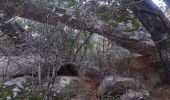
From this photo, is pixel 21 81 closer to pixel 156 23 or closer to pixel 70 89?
pixel 70 89

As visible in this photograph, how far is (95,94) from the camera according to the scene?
7.73m

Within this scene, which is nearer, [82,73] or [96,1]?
[96,1]

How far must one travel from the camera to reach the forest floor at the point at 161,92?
8438 mm

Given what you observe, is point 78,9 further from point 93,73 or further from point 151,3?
point 93,73

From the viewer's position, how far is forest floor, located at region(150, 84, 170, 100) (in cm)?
844

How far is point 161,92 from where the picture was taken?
880cm

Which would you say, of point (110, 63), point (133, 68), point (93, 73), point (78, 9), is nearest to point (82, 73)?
point (93, 73)

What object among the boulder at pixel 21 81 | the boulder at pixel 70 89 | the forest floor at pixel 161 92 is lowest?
the forest floor at pixel 161 92

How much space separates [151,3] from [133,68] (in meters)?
3.03

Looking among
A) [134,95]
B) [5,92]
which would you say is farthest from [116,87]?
[5,92]

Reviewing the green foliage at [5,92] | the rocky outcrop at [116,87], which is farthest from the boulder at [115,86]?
the green foliage at [5,92]

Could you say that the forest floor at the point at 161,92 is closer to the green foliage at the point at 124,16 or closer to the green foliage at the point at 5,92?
the green foliage at the point at 124,16

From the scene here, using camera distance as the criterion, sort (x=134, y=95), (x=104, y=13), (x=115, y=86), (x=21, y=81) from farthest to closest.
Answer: (x=115, y=86)
(x=21, y=81)
(x=134, y=95)
(x=104, y=13)

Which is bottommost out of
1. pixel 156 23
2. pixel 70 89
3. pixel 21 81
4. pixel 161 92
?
pixel 161 92
